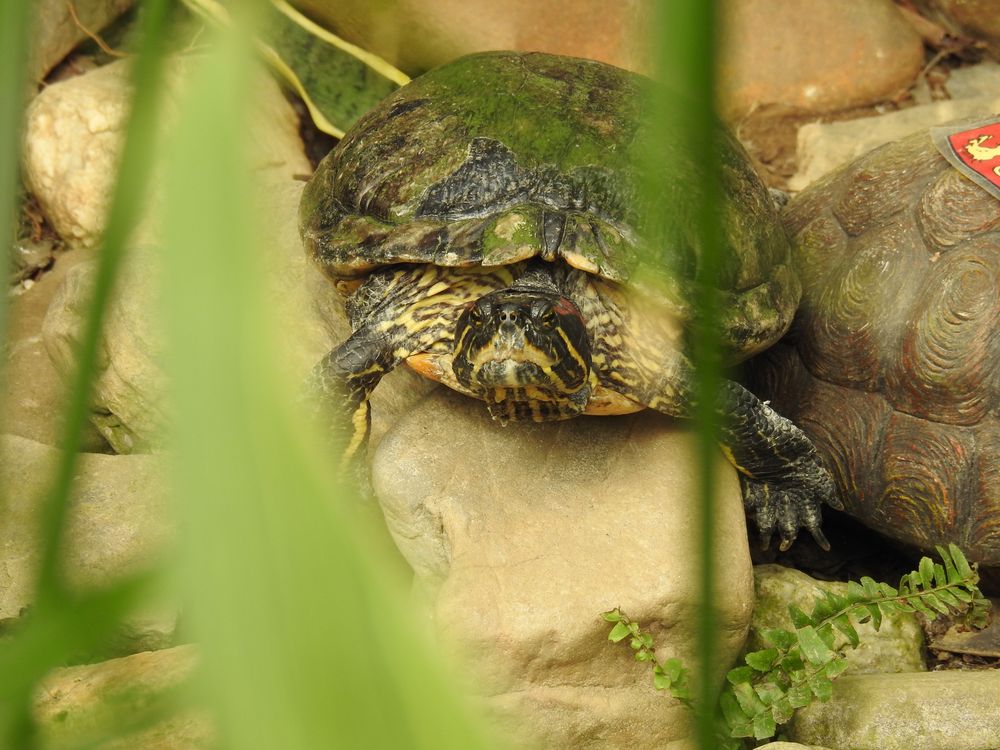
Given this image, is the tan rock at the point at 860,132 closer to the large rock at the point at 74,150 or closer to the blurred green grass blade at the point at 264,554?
the large rock at the point at 74,150

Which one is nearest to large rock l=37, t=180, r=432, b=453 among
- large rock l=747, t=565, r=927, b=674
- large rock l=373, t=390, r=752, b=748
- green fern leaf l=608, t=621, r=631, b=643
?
large rock l=373, t=390, r=752, b=748

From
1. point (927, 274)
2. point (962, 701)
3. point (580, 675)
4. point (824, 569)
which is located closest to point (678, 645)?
point (580, 675)

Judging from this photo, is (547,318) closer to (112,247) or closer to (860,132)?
(112,247)

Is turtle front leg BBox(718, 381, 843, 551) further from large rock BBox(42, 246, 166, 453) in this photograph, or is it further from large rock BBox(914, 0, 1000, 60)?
large rock BBox(914, 0, 1000, 60)

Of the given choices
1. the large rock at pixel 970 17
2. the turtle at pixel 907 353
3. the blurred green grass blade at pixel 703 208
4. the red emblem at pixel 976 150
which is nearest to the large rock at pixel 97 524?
the turtle at pixel 907 353

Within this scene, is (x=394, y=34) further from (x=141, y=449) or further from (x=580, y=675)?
(x=580, y=675)

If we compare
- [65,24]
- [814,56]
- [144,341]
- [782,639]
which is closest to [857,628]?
[782,639]
